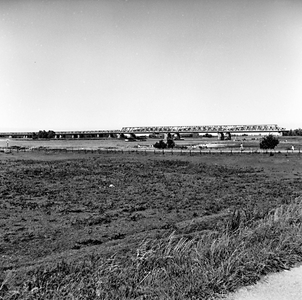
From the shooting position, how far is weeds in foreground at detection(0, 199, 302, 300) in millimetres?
4980

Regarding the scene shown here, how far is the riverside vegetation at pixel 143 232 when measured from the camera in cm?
535

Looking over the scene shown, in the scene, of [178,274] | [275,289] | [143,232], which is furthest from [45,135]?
[275,289]

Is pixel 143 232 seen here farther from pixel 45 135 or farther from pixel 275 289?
pixel 45 135

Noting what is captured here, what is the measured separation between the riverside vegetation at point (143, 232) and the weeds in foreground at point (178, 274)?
0.07ft

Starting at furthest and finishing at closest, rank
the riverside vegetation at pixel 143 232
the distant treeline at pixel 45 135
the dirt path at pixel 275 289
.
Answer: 1. the distant treeline at pixel 45 135
2. the riverside vegetation at pixel 143 232
3. the dirt path at pixel 275 289

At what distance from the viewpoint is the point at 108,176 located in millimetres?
29734

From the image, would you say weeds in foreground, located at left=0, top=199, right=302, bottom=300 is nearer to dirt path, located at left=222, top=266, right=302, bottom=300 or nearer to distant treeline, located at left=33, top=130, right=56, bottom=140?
dirt path, located at left=222, top=266, right=302, bottom=300

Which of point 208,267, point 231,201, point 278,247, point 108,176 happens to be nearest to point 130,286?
point 208,267

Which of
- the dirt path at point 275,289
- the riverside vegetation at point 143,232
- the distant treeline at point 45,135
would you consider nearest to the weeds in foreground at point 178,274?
the riverside vegetation at point 143,232

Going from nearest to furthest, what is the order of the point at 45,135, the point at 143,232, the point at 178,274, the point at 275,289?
the point at 275,289 < the point at 178,274 < the point at 143,232 < the point at 45,135

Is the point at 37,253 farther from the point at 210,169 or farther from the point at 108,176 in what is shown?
the point at 210,169

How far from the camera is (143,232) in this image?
40.0ft

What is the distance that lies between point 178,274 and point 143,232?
6.65 m

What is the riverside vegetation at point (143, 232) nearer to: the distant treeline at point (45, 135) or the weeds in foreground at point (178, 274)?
the weeds in foreground at point (178, 274)
